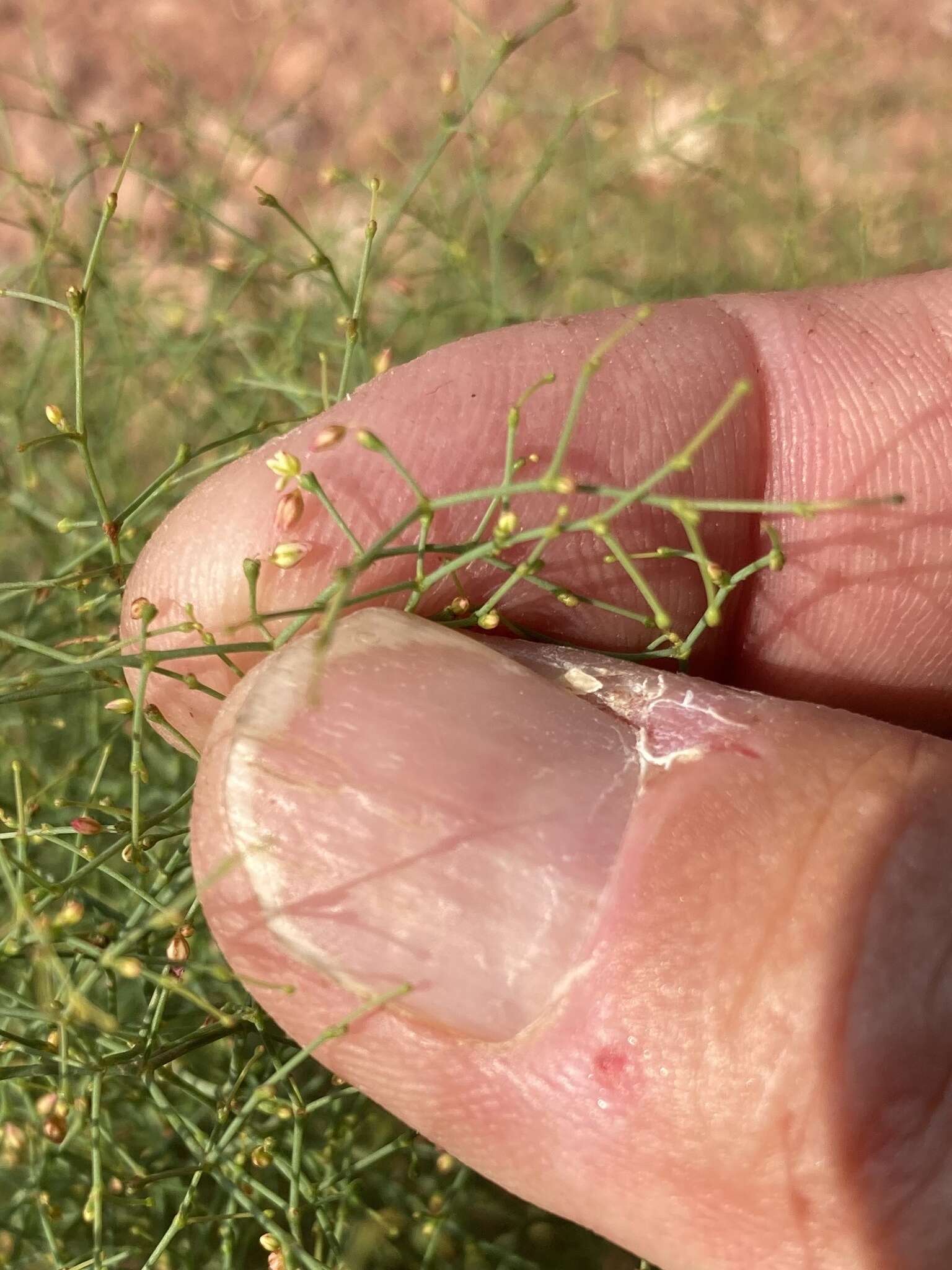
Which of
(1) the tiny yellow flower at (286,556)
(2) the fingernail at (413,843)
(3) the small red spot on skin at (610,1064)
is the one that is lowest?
(3) the small red spot on skin at (610,1064)

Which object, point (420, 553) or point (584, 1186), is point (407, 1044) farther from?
point (420, 553)

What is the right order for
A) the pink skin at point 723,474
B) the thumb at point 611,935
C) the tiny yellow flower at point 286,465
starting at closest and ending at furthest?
1. the thumb at point 611,935
2. the tiny yellow flower at point 286,465
3. the pink skin at point 723,474

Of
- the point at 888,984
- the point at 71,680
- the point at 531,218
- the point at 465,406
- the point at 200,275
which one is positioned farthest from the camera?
the point at 531,218

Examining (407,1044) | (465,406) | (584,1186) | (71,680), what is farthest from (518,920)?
(71,680)

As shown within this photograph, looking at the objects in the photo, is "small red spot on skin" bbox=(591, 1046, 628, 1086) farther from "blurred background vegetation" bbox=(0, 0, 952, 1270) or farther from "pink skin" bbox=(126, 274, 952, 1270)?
"blurred background vegetation" bbox=(0, 0, 952, 1270)

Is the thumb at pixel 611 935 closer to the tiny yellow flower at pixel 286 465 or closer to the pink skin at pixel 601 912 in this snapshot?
the pink skin at pixel 601 912

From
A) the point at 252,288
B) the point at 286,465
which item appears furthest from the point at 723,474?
the point at 252,288

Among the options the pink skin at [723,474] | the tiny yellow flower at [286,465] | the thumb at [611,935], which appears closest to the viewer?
the thumb at [611,935]

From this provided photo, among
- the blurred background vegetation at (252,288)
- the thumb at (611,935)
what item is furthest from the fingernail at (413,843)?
the blurred background vegetation at (252,288)
